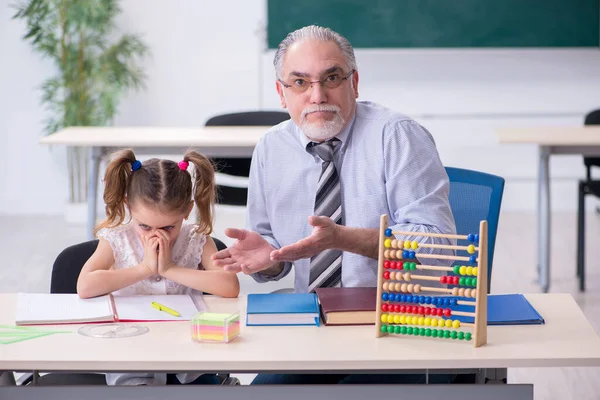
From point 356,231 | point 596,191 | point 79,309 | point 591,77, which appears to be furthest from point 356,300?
point 591,77

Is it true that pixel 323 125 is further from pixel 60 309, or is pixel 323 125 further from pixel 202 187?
pixel 60 309

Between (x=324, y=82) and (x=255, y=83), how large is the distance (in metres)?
4.28

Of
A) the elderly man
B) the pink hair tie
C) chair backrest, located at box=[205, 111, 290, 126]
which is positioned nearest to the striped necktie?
the elderly man

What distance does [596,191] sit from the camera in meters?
4.51

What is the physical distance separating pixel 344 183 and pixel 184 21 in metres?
4.39

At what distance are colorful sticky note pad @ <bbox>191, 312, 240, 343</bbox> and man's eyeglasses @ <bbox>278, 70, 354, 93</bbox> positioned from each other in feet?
2.53

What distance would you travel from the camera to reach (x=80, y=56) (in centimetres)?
630

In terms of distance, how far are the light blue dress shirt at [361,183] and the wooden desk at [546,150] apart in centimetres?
210

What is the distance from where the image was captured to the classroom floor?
11.1ft

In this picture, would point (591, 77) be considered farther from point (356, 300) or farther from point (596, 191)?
point (356, 300)

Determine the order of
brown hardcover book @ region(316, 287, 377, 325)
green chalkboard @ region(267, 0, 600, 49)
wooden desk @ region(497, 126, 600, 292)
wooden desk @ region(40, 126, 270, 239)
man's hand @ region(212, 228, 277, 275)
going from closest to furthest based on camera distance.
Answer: brown hardcover book @ region(316, 287, 377, 325), man's hand @ region(212, 228, 277, 275), wooden desk @ region(497, 126, 600, 292), wooden desk @ region(40, 126, 270, 239), green chalkboard @ region(267, 0, 600, 49)

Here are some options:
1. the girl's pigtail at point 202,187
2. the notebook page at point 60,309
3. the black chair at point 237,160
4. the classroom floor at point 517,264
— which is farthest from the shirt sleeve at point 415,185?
the black chair at point 237,160

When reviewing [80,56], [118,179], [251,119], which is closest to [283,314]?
[118,179]

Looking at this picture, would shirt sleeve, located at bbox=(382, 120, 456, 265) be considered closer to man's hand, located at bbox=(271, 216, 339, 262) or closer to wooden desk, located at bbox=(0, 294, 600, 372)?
man's hand, located at bbox=(271, 216, 339, 262)
